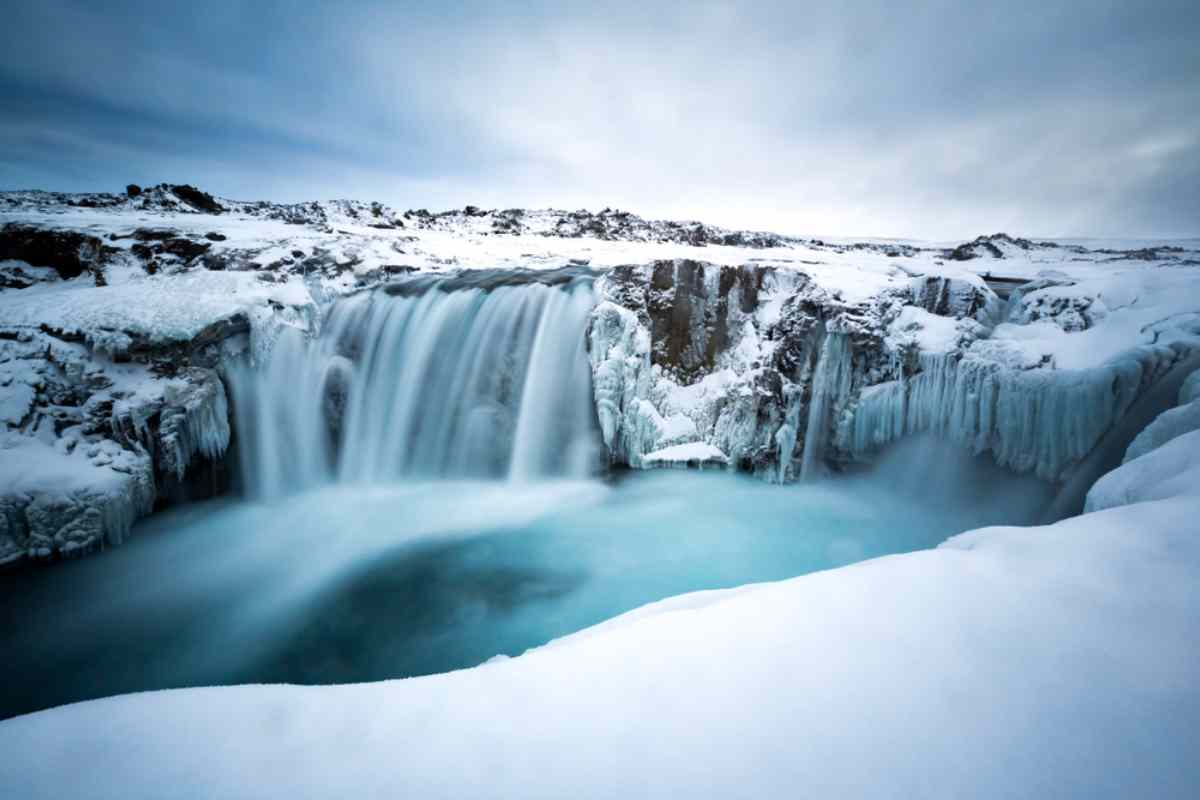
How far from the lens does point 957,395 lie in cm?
618

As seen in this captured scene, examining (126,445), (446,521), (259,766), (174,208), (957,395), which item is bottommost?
(446,521)

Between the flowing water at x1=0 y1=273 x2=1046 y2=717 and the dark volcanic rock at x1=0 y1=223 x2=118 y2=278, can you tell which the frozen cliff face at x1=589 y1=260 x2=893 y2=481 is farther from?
the dark volcanic rock at x1=0 y1=223 x2=118 y2=278

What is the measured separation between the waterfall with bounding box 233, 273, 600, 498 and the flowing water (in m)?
0.03

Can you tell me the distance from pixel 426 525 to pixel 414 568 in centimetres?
93

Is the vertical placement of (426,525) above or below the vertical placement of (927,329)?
below

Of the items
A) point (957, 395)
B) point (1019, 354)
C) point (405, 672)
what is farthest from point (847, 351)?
point (405, 672)

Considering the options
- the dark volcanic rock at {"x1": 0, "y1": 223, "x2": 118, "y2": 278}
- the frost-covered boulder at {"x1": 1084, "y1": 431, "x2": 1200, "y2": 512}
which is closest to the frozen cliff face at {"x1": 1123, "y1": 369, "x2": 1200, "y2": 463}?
the frost-covered boulder at {"x1": 1084, "y1": 431, "x2": 1200, "y2": 512}

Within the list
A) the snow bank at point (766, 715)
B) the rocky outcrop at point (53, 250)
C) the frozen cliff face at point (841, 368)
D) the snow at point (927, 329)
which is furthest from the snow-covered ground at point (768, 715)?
the rocky outcrop at point (53, 250)

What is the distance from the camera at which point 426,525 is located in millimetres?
6379

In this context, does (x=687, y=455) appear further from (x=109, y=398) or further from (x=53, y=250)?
(x=53, y=250)

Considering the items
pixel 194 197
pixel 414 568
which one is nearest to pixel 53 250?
pixel 414 568

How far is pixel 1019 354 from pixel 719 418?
4057 mm

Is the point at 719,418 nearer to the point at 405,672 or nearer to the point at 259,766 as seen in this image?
the point at 405,672

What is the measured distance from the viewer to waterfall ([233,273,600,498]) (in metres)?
7.62
